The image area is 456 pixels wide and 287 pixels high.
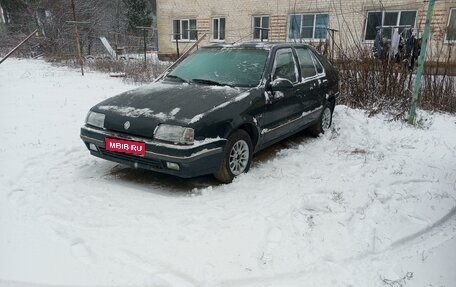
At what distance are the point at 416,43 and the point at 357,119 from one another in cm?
293

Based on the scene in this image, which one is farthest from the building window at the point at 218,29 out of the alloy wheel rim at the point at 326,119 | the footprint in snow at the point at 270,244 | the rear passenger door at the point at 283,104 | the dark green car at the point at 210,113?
the footprint in snow at the point at 270,244

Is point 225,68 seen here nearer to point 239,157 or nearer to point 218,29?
point 239,157

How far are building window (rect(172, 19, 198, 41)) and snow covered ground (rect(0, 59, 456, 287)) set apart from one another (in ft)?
56.9

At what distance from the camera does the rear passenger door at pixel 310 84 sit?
5.46 metres

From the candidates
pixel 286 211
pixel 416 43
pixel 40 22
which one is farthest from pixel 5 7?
pixel 286 211

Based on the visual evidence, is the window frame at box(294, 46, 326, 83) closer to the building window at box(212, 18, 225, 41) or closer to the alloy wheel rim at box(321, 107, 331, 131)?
the alloy wheel rim at box(321, 107, 331, 131)

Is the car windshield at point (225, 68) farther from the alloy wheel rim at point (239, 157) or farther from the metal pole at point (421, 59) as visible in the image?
the metal pole at point (421, 59)

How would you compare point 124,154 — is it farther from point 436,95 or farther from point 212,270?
point 436,95

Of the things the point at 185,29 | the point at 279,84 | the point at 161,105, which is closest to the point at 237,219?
the point at 161,105

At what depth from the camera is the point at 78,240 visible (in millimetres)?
2967

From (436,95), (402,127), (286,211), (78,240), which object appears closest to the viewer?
(78,240)

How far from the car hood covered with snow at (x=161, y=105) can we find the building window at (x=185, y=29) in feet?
59.4

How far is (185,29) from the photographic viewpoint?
72.5 ft

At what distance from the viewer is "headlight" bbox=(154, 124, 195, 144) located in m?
3.61
